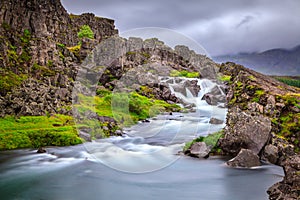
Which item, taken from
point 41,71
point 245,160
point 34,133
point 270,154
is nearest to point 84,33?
point 41,71

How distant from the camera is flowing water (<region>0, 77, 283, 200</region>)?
1822cm

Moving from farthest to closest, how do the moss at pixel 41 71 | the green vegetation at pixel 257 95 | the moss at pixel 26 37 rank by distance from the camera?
the moss at pixel 26 37
the moss at pixel 41 71
the green vegetation at pixel 257 95

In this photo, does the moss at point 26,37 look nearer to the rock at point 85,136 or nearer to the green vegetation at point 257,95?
the rock at point 85,136

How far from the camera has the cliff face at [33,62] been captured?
36.4 meters

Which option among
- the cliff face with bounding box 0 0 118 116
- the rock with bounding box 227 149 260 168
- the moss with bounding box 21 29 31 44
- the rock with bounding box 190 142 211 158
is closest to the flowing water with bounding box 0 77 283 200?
the rock with bounding box 227 149 260 168

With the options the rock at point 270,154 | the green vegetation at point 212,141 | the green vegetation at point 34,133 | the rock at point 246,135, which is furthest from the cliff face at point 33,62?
the rock at point 270,154

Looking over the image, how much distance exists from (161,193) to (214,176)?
188 inches

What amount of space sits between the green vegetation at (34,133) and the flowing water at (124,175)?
56.6 inches

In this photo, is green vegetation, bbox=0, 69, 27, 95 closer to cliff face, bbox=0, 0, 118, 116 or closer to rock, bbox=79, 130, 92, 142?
cliff face, bbox=0, 0, 118, 116

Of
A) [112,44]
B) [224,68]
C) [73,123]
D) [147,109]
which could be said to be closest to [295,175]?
[73,123]

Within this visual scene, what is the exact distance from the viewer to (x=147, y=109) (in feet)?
167

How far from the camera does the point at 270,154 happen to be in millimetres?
23359

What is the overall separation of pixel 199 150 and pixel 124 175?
280 inches

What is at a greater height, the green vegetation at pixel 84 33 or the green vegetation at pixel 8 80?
the green vegetation at pixel 84 33
